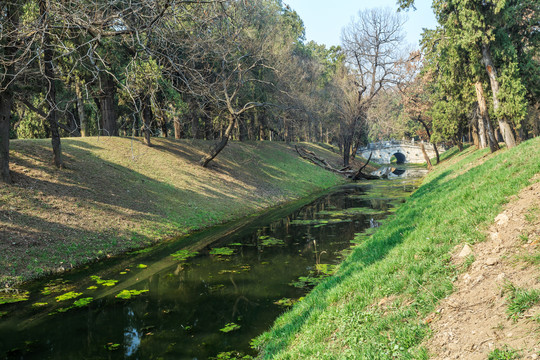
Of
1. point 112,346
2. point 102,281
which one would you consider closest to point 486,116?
point 102,281

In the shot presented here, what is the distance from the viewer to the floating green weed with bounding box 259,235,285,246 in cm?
1415

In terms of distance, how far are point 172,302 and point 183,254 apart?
4.21m

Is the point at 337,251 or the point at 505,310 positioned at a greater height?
the point at 505,310

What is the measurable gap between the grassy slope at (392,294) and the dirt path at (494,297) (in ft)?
0.77

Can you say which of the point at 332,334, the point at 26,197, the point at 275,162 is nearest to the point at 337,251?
the point at 332,334

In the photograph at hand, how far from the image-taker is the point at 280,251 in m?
13.1

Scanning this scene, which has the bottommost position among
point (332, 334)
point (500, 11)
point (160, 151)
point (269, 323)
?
point (269, 323)

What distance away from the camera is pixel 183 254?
13.0 metres

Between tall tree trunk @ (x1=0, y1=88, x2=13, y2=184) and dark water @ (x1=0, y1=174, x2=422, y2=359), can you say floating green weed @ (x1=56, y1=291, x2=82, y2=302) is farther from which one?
tall tree trunk @ (x1=0, y1=88, x2=13, y2=184)

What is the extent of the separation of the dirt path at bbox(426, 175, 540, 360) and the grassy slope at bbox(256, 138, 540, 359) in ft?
0.77

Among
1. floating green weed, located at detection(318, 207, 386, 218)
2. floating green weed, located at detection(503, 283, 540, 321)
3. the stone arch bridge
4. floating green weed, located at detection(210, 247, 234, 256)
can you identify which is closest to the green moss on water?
floating green weed, located at detection(210, 247, 234, 256)

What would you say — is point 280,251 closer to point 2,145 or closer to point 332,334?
point 332,334

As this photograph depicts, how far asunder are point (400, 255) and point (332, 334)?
2754 millimetres

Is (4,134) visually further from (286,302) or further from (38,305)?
(286,302)
